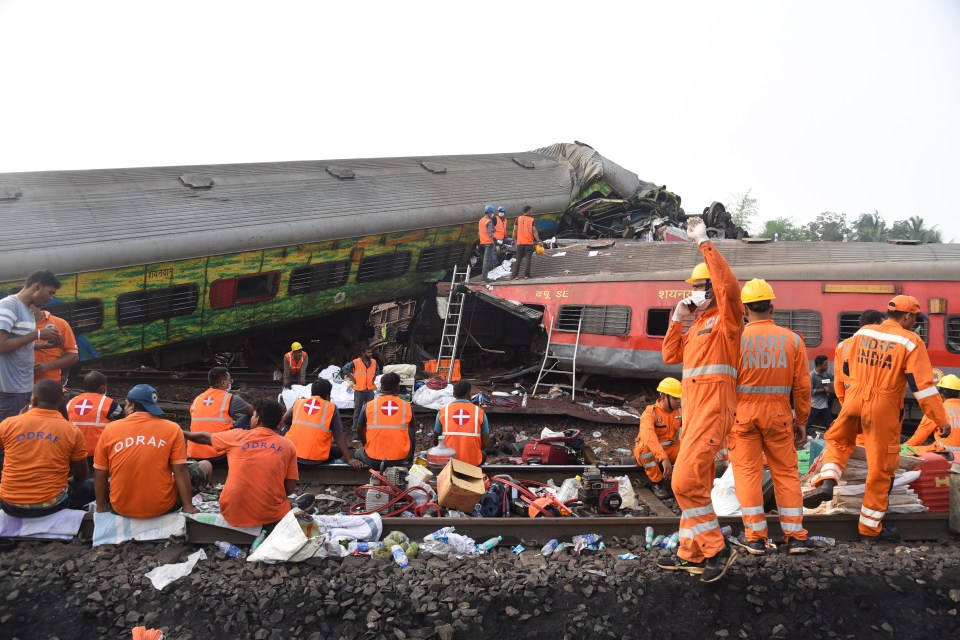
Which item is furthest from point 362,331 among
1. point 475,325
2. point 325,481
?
point 325,481

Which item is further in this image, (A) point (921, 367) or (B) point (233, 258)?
(B) point (233, 258)

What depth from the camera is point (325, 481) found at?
23.4 ft

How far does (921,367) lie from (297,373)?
904 centimetres

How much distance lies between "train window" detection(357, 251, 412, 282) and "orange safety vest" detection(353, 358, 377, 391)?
14.6 ft

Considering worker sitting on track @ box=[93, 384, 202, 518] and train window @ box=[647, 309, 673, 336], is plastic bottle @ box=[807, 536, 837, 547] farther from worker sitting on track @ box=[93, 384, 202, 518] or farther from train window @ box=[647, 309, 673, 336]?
train window @ box=[647, 309, 673, 336]

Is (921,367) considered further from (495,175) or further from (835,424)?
(495,175)

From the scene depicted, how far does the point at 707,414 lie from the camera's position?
458cm

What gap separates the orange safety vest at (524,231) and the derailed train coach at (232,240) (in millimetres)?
1930

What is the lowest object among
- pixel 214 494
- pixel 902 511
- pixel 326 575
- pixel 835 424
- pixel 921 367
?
pixel 214 494

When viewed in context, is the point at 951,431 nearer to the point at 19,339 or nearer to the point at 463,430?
the point at 463,430

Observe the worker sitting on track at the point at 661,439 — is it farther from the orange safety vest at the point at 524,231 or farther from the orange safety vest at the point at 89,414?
the orange safety vest at the point at 524,231

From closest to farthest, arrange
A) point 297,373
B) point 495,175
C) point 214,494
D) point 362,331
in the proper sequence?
1. point 214,494
2. point 297,373
3. point 362,331
4. point 495,175

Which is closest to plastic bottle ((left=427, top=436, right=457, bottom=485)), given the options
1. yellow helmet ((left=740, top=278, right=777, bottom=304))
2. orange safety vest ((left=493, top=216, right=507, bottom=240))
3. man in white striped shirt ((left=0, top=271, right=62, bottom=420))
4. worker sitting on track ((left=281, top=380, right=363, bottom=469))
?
worker sitting on track ((left=281, top=380, right=363, bottom=469))

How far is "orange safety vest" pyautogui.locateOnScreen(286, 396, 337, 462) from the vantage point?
22.9 ft
